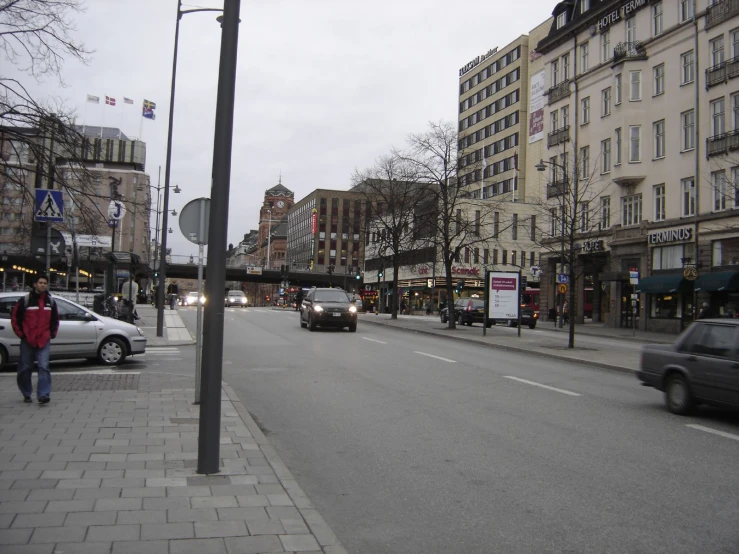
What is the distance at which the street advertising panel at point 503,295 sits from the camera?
27141 mm

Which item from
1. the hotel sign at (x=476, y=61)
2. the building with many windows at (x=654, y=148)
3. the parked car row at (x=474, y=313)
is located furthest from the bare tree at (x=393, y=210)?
the hotel sign at (x=476, y=61)

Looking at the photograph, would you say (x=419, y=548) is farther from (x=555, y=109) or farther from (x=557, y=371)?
(x=555, y=109)

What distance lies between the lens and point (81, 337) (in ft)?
46.6

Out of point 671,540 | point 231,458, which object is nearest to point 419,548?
point 671,540

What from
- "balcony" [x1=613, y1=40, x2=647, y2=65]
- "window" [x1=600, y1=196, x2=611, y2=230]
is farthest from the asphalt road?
"balcony" [x1=613, y1=40, x2=647, y2=65]

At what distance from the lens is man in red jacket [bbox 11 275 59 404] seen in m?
9.12

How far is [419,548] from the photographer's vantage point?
4367 millimetres

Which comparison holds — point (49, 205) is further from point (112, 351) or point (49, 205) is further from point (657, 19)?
point (657, 19)

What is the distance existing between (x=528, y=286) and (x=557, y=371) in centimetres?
5975

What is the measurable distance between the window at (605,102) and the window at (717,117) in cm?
813

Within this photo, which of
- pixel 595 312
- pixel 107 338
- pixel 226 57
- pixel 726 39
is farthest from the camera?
pixel 595 312

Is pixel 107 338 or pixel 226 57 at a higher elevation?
pixel 226 57

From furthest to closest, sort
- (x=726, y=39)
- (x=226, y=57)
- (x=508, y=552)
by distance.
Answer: (x=726, y=39)
(x=226, y=57)
(x=508, y=552)

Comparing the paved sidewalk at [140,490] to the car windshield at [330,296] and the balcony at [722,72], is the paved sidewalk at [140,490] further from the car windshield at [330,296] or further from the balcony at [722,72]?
the balcony at [722,72]
